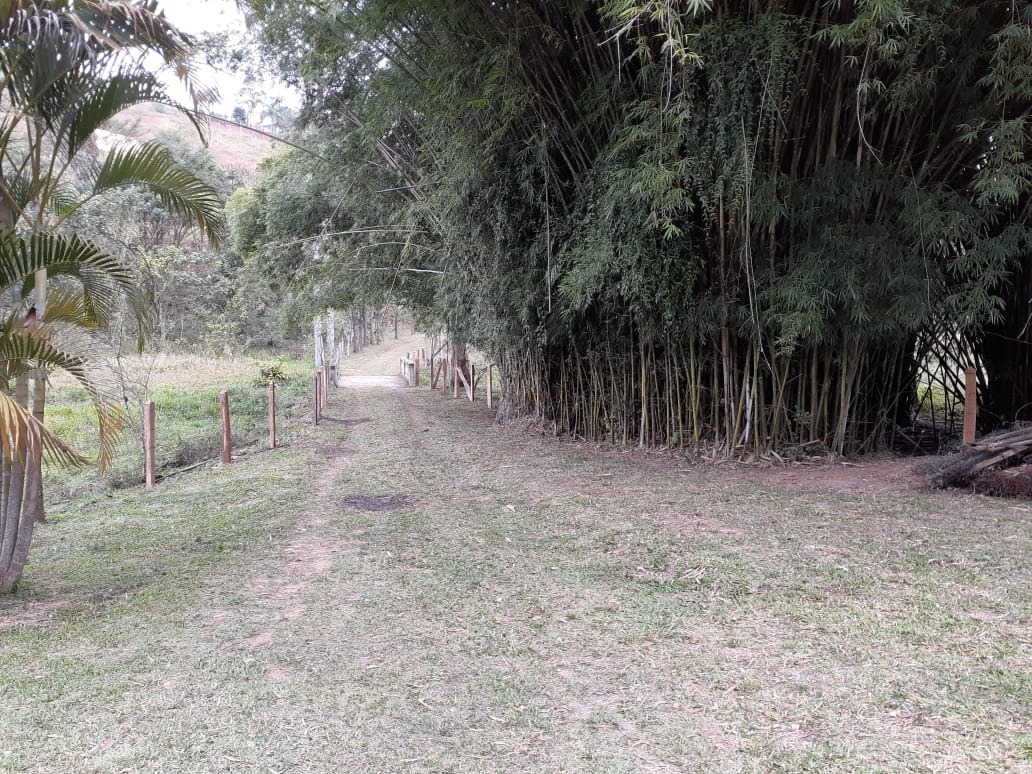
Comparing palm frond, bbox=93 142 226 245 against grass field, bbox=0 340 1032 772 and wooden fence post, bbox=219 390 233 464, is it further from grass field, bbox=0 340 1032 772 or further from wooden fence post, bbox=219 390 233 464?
wooden fence post, bbox=219 390 233 464

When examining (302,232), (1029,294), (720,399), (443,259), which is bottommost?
(720,399)

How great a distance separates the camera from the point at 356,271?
1359 cm

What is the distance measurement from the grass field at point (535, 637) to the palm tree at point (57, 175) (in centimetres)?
87

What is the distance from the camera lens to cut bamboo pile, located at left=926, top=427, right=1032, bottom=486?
535 centimetres

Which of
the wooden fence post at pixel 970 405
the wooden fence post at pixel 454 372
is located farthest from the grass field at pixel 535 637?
the wooden fence post at pixel 454 372

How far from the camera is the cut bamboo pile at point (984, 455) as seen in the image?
5.35 m

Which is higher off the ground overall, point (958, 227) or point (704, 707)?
point (958, 227)

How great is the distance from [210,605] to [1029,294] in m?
7.35

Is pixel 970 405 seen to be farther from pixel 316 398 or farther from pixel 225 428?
pixel 316 398

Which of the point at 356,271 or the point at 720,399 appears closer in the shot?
the point at 720,399

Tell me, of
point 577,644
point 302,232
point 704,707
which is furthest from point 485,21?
point 302,232

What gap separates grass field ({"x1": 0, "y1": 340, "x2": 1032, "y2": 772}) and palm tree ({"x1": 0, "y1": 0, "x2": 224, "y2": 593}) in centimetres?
87

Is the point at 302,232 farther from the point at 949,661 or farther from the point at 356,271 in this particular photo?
the point at 949,661

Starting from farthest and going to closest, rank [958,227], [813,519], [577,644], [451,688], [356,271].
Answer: [356,271], [958,227], [813,519], [577,644], [451,688]
